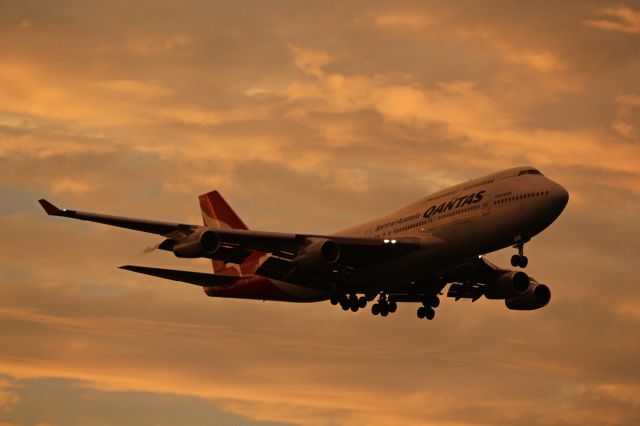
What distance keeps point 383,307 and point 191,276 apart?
12241 mm

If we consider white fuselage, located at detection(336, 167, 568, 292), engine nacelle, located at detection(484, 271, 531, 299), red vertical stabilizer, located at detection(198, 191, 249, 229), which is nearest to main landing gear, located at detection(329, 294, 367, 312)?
white fuselage, located at detection(336, 167, 568, 292)

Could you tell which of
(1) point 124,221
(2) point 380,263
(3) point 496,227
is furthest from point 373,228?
(1) point 124,221

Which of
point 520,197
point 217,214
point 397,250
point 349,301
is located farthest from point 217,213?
point 520,197

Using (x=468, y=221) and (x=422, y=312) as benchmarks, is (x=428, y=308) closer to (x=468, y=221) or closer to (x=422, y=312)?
(x=422, y=312)

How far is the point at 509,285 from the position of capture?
76438 millimetres

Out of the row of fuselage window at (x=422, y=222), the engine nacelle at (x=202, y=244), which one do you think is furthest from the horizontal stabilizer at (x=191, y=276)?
the row of fuselage window at (x=422, y=222)

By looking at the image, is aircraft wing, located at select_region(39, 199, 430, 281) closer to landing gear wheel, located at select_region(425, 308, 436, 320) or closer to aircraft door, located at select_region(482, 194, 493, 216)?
aircraft door, located at select_region(482, 194, 493, 216)

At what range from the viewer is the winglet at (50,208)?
208 ft

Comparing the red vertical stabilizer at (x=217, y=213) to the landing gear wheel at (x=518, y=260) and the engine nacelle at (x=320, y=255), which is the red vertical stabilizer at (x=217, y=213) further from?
the landing gear wheel at (x=518, y=260)

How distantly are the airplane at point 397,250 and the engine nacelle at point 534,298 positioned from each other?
0.06m

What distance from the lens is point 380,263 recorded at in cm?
6881

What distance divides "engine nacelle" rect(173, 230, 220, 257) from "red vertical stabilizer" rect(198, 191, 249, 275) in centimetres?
1593

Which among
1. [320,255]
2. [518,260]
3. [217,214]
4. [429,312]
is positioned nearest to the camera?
[518,260]

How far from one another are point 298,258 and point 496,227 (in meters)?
11.4
